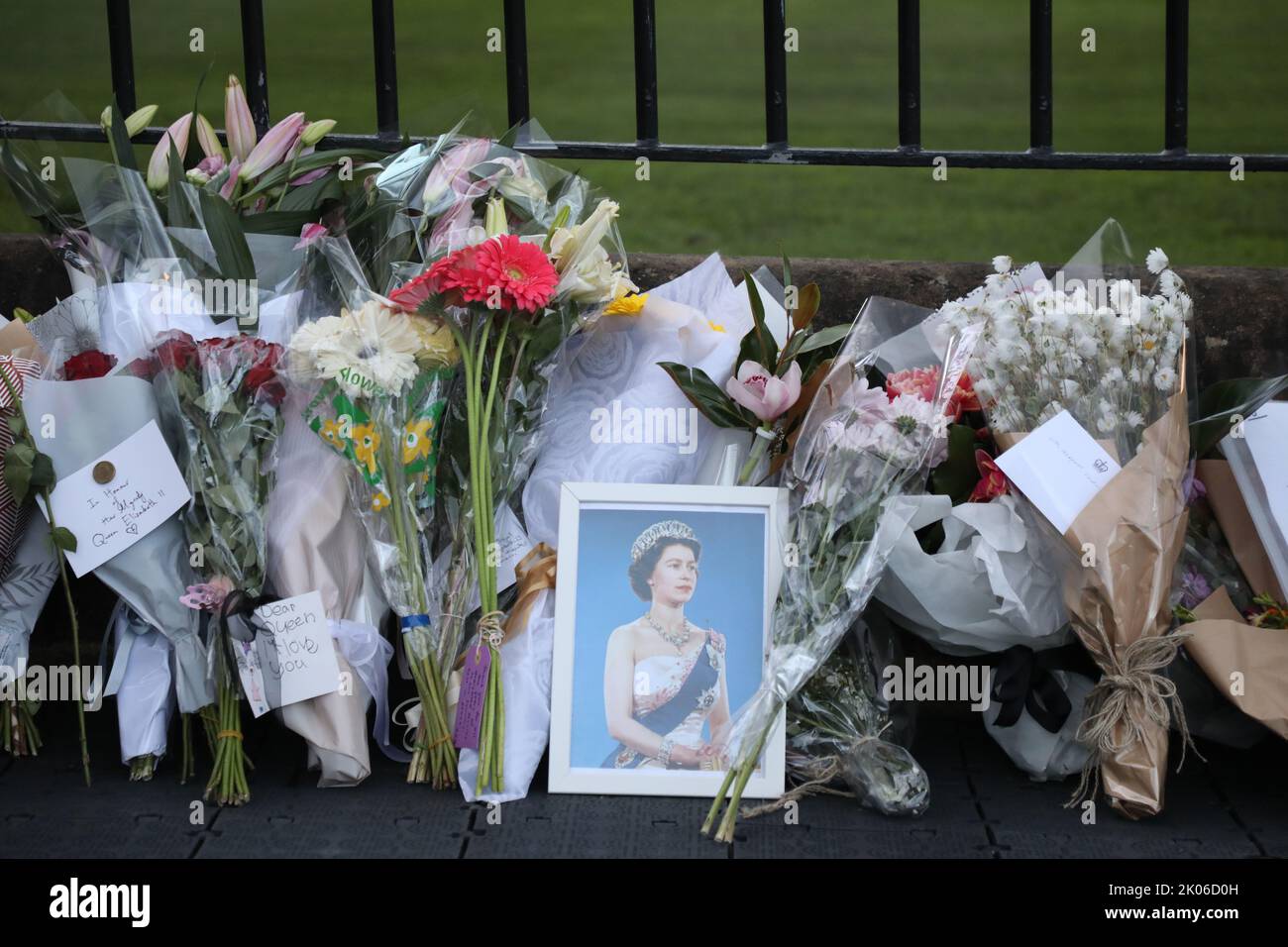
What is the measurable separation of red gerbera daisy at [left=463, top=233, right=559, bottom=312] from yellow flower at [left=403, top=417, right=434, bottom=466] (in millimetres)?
259

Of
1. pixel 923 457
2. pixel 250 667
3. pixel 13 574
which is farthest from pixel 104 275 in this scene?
pixel 923 457

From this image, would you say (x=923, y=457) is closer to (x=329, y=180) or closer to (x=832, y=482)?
(x=832, y=482)

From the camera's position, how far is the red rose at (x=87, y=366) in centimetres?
244

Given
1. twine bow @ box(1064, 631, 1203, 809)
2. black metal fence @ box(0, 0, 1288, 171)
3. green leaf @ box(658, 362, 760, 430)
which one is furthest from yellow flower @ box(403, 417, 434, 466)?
twine bow @ box(1064, 631, 1203, 809)

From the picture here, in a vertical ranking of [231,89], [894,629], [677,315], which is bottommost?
[894,629]

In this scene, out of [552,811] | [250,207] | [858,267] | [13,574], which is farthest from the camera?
[858,267]

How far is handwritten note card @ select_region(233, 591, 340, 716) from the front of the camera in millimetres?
2361

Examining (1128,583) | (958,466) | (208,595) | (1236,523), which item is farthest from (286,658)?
(1236,523)

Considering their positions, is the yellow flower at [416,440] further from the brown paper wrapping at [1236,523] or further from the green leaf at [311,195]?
the brown paper wrapping at [1236,523]

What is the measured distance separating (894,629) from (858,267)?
893 mm

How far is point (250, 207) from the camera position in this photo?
271cm

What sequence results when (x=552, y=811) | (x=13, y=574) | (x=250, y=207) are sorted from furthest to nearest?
(x=250, y=207) < (x=13, y=574) < (x=552, y=811)

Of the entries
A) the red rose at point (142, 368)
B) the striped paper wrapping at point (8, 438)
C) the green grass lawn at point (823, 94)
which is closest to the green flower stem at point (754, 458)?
the red rose at point (142, 368)

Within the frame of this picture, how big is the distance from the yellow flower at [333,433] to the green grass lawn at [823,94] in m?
2.84
